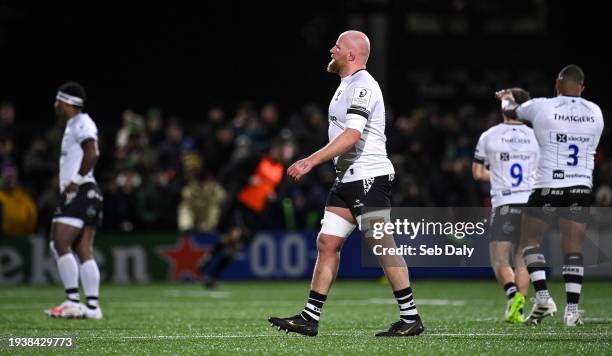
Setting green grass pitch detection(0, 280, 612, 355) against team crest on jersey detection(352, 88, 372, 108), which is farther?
team crest on jersey detection(352, 88, 372, 108)

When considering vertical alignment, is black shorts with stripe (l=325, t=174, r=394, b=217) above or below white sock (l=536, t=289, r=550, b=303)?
above

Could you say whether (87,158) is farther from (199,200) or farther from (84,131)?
(199,200)

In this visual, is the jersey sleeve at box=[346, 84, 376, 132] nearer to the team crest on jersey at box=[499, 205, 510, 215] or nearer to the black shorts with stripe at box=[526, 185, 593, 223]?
the black shorts with stripe at box=[526, 185, 593, 223]

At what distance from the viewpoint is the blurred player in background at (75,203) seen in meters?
13.6

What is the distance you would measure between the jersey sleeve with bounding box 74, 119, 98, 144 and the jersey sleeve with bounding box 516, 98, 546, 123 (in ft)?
15.2

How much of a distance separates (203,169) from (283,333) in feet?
38.8

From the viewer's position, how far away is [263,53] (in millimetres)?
25297

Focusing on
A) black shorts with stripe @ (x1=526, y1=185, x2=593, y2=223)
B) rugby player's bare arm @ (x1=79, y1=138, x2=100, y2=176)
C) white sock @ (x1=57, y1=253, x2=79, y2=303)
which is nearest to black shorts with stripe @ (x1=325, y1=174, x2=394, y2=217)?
black shorts with stripe @ (x1=526, y1=185, x2=593, y2=223)

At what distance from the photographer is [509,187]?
1316cm

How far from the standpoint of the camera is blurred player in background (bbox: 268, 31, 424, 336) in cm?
A: 1029

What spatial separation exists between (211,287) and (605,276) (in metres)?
7.24

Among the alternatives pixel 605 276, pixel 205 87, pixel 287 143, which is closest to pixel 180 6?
pixel 205 87

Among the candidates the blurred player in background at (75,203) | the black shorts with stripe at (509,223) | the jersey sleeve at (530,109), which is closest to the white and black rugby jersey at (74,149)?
the blurred player in background at (75,203)

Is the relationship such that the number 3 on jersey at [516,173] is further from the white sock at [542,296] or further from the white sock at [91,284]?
the white sock at [91,284]
